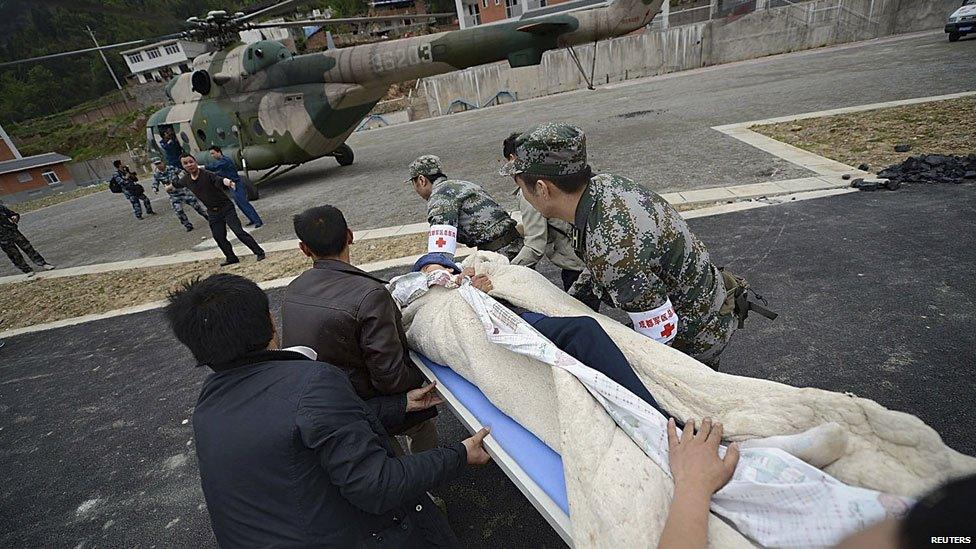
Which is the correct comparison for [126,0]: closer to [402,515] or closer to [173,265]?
[173,265]

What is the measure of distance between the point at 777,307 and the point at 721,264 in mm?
792

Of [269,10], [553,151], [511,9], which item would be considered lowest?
[553,151]

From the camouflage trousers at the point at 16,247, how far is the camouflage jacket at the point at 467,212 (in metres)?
10.2

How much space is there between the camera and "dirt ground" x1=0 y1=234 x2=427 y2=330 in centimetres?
609

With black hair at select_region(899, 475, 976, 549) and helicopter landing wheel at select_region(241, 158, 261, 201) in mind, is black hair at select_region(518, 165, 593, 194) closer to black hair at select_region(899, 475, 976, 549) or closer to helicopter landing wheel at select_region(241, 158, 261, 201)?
black hair at select_region(899, 475, 976, 549)

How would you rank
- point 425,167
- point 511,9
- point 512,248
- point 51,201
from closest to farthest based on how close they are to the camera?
point 425,167 → point 512,248 → point 51,201 → point 511,9

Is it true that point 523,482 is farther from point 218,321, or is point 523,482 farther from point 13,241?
point 13,241

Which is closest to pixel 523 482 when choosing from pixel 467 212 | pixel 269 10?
pixel 467 212

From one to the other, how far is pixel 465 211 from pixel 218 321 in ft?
7.26

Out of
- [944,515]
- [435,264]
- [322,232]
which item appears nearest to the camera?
[944,515]

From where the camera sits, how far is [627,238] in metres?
1.67

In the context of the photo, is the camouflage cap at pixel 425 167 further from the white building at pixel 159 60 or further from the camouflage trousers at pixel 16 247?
the white building at pixel 159 60

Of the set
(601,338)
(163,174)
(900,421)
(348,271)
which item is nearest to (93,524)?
(348,271)

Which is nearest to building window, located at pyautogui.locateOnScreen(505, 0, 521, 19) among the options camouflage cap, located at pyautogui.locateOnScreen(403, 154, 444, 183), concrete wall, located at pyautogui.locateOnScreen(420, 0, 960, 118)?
concrete wall, located at pyautogui.locateOnScreen(420, 0, 960, 118)
